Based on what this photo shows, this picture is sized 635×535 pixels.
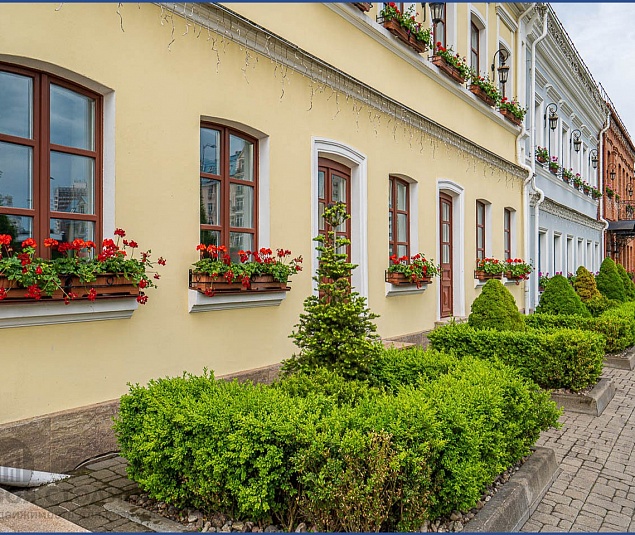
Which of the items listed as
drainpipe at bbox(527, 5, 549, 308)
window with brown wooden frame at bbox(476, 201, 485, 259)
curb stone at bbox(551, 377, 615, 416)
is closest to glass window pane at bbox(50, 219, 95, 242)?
curb stone at bbox(551, 377, 615, 416)

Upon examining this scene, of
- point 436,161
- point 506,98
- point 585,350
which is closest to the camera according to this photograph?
point 585,350

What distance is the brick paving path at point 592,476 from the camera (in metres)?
4.41

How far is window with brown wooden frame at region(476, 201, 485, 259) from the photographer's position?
14102 millimetres

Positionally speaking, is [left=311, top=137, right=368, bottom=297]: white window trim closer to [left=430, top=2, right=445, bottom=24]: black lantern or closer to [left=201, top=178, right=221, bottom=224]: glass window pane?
[left=201, top=178, right=221, bottom=224]: glass window pane

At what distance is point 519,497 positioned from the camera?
423cm

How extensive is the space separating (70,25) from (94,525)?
12.7ft

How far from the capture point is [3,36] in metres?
4.46

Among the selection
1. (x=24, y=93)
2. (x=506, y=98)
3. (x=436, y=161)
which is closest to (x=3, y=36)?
(x=24, y=93)

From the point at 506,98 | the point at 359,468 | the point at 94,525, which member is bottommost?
the point at 94,525

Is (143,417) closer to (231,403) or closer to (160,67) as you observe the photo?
(231,403)

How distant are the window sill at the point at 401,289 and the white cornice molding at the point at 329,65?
277cm

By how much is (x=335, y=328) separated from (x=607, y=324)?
27.3ft

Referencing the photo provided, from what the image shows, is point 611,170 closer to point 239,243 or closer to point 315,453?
point 239,243

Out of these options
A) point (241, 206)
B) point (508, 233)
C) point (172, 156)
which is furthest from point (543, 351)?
point (508, 233)
